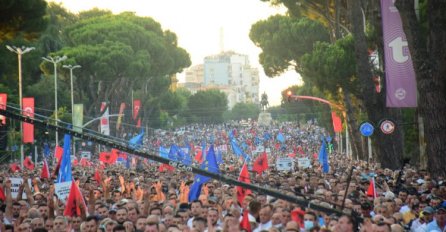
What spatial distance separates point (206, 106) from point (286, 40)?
84.6 meters

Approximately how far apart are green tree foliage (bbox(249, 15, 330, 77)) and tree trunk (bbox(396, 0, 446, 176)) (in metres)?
29.0

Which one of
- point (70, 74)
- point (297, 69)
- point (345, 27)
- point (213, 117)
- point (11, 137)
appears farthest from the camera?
point (213, 117)

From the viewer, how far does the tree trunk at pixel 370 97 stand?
2638cm

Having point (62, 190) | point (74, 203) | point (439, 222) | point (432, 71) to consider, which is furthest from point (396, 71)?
point (439, 222)

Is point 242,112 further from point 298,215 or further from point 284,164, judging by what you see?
point 298,215

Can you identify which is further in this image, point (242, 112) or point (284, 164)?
point (242, 112)

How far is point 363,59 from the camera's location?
26469mm

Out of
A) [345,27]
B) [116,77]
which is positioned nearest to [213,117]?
[116,77]

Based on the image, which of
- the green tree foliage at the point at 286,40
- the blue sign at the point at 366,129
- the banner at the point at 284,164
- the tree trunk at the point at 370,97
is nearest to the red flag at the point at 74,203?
the blue sign at the point at 366,129

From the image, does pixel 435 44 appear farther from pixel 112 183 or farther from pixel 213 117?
pixel 213 117

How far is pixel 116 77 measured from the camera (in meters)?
65.0

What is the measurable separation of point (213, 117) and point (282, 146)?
246 ft

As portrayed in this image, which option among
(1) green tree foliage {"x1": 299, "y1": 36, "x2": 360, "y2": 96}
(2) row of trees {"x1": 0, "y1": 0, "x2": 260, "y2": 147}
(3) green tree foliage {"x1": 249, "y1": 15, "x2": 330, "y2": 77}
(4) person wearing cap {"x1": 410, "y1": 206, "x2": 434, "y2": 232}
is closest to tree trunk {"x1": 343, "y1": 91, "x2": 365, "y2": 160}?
(1) green tree foliage {"x1": 299, "y1": 36, "x2": 360, "y2": 96}

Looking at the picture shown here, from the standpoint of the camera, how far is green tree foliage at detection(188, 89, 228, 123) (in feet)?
432
